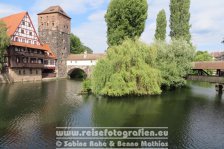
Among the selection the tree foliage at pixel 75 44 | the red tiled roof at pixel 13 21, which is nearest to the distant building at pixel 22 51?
the red tiled roof at pixel 13 21

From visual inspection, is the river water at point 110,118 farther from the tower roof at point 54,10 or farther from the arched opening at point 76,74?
the arched opening at point 76,74

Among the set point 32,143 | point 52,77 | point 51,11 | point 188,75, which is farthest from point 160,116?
point 51,11

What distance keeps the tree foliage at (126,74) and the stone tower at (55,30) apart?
3020cm

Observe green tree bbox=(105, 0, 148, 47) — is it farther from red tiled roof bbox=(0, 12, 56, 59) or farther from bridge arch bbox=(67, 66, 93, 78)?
bridge arch bbox=(67, 66, 93, 78)

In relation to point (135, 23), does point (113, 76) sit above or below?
below

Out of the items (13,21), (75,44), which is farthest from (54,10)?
(75,44)

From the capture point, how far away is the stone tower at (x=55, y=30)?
5239 centimetres

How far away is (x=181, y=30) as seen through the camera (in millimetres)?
39062

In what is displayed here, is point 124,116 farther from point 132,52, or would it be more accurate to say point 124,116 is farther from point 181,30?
point 181,30

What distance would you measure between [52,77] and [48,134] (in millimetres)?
39852

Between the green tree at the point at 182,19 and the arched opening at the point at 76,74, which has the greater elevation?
the green tree at the point at 182,19

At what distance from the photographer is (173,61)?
30.7 m

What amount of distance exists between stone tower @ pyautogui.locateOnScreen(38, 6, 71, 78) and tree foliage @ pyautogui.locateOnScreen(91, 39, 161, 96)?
30.2 meters

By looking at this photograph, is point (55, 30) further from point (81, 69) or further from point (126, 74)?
point (126, 74)
